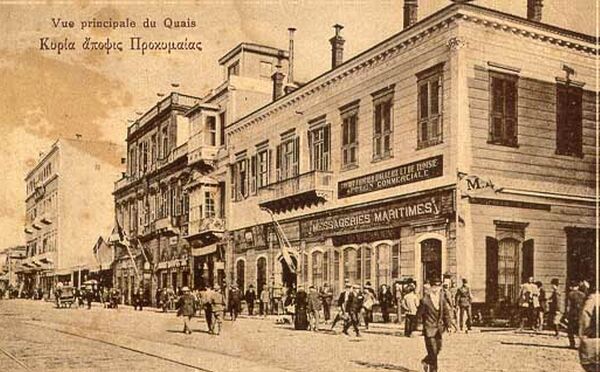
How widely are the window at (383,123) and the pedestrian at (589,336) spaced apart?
2.48 meters

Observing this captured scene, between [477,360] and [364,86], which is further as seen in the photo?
[364,86]

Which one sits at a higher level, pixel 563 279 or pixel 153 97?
pixel 153 97

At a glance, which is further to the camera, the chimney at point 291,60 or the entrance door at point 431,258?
the chimney at point 291,60

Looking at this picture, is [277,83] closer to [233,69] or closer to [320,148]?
[233,69]

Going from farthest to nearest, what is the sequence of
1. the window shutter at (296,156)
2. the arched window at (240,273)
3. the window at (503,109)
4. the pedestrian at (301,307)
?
the arched window at (240,273) → the window shutter at (296,156) → the pedestrian at (301,307) → the window at (503,109)

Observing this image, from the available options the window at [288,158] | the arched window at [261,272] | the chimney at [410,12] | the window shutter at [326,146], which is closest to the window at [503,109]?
the chimney at [410,12]

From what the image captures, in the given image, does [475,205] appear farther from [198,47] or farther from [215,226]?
[215,226]

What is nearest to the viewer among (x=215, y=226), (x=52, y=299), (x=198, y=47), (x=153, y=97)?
(x=198, y=47)

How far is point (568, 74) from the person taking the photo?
6.31 meters

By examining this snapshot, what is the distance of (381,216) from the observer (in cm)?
758

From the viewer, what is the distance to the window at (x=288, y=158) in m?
8.63

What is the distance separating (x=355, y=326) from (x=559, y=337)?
219 cm

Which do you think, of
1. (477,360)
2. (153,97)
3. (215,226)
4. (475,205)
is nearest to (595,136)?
(475,205)

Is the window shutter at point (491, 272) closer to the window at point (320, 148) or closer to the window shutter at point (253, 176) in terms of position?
the window at point (320, 148)
